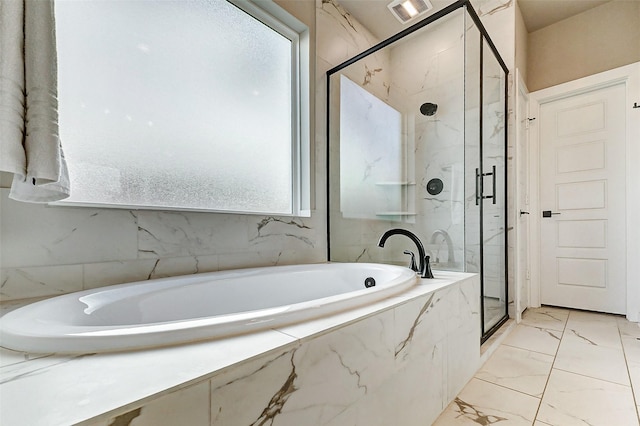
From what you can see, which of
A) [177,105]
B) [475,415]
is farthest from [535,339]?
[177,105]

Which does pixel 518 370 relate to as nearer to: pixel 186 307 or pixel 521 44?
pixel 186 307

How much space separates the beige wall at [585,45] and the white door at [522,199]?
1.00 feet

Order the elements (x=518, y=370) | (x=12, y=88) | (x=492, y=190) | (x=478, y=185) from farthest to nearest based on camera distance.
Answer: (x=492, y=190) < (x=478, y=185) < (x=518, y=370) < (x=12, y=88)

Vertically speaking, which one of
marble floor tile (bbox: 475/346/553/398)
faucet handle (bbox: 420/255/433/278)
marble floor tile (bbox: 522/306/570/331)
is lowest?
marble floor tile (bbox: 522/306/570/331)

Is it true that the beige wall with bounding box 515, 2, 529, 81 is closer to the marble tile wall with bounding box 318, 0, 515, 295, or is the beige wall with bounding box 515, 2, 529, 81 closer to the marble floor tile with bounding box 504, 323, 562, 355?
the marble tile wall with bounding box 318, 0, 515, 295

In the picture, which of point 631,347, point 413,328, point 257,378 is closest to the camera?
point 257,378

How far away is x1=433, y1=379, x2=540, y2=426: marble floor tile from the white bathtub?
55 centimetres

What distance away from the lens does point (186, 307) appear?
3.83ft

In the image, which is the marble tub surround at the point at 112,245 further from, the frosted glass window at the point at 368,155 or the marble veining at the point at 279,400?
the marble veining at the point at 279,400

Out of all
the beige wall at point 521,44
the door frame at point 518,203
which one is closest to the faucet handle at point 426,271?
the door frame at point 518,203

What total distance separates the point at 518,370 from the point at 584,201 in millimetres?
1929

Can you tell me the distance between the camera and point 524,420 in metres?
1.12

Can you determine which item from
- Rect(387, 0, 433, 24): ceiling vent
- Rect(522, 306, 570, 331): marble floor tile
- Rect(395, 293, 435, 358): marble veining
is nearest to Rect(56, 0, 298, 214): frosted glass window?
Rect(387, 0, 433, 24): ceiling vent

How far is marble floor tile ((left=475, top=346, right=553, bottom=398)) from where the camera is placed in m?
1.38
